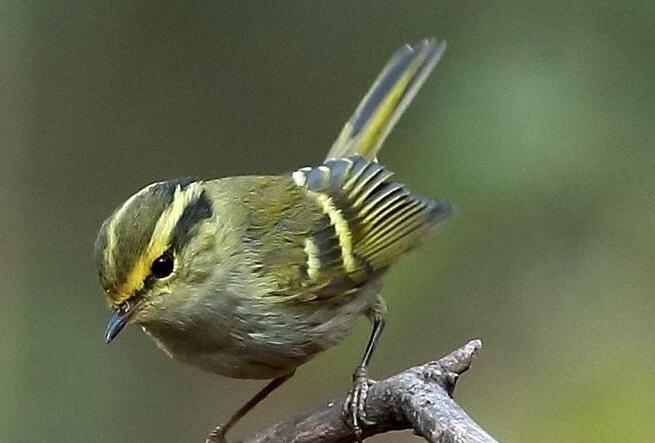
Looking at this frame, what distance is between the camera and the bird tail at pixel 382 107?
8.08ft

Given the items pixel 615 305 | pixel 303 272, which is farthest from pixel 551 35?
pixel 303 272

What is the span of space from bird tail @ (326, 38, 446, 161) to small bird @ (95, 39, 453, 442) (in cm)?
6

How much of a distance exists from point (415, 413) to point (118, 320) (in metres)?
0.50

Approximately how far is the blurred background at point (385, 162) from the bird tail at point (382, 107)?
189 mm

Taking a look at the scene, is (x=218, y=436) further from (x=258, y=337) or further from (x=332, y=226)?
(x=332, y=226)

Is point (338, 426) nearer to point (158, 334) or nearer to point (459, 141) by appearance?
point (158, 334)

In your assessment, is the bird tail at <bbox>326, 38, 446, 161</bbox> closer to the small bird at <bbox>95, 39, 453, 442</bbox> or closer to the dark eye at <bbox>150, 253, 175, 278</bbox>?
the small bird at <bbox>95, 39, 453, 442</bbox>

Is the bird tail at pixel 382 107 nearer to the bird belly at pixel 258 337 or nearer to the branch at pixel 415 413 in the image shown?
the bird belly at pixel 258 337

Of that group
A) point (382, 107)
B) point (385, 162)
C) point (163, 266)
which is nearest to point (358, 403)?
point (163, 266)

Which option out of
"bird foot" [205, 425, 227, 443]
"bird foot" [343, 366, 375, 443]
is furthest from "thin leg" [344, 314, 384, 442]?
"bird foot" [205, 425, 227, 443]

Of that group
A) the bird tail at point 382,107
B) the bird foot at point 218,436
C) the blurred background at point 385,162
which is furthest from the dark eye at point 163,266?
the blurred background at point 385,162

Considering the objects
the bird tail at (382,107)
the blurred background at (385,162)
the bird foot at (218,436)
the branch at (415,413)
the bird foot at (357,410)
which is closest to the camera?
the branch at (415,413)

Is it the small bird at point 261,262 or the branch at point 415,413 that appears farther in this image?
the small bird at point 261,262

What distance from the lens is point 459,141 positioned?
8.81 ft
